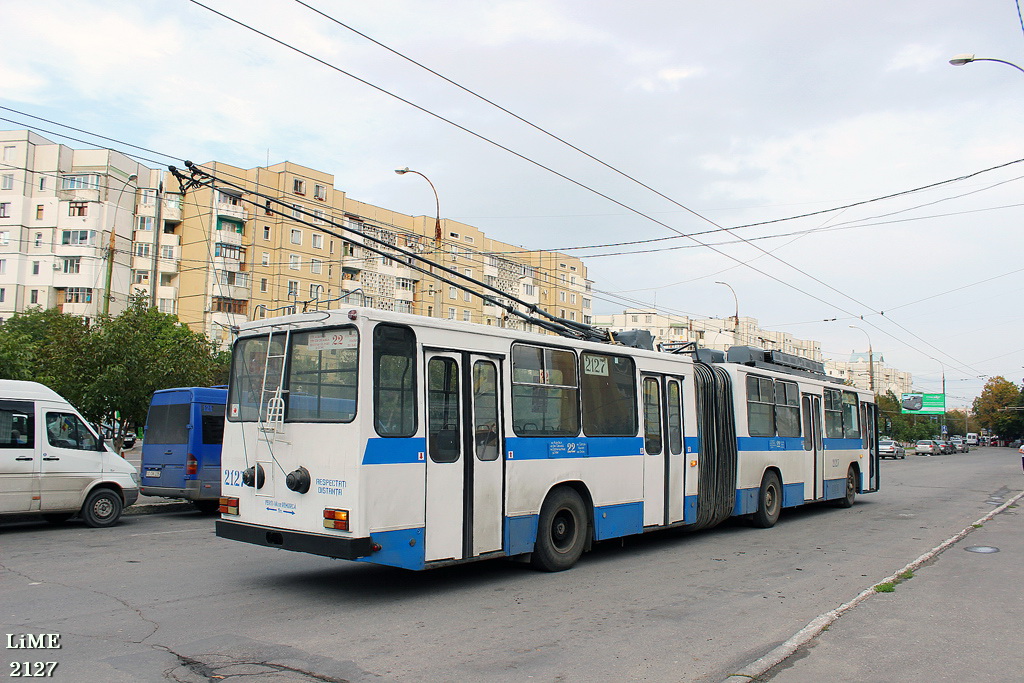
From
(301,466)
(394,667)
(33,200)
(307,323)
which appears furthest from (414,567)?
(33,200)

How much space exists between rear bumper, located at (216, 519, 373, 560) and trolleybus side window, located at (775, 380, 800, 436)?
10.6 meters

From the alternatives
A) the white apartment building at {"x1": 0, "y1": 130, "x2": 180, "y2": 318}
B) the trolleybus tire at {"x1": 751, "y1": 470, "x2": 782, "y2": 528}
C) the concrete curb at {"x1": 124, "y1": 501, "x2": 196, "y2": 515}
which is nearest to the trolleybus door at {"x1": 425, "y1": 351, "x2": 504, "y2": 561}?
the trolleybus tire at {"x1": 751, "y1": 470, "x2": 782, "y2": 528}

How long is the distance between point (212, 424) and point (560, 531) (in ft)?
28.9

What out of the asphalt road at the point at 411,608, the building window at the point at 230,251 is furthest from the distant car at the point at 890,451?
the building window at the point at 230,251

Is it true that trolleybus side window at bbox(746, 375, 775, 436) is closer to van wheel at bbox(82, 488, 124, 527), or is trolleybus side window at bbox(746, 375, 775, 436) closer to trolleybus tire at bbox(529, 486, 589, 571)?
trolleybus tire at bbox(529, 486, 589, 571)

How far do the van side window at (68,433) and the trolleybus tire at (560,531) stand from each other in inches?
341

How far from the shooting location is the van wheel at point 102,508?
13820 millimetres

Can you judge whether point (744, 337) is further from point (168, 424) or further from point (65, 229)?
point (168, 424)

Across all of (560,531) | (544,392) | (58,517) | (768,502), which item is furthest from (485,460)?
(58,517)

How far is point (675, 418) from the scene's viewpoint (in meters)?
12.7

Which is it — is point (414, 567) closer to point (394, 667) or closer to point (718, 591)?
point (394, 667)

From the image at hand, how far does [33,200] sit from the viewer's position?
67.1m

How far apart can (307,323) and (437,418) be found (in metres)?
1.73

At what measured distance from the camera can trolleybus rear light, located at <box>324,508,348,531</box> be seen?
25.3ft
